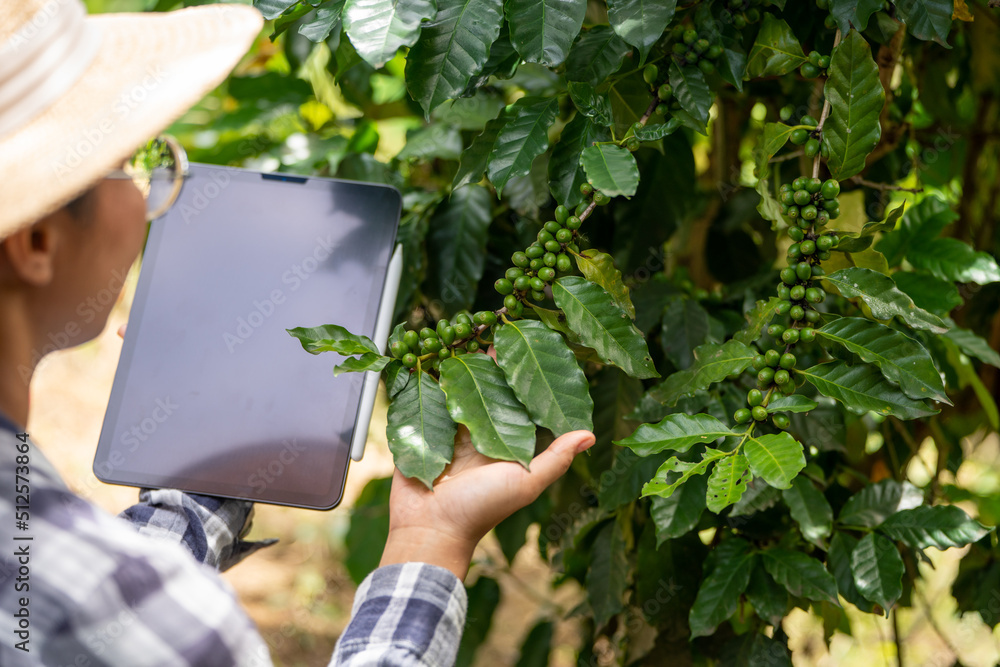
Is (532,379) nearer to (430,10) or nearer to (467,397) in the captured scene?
(467,397)

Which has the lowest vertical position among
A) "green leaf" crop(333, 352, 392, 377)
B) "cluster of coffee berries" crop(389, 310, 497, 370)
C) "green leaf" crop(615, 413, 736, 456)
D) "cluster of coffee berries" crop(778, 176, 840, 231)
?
"green leaf" crop(615, 413, 736, 456)

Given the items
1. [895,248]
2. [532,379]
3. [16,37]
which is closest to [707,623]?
[532,379]

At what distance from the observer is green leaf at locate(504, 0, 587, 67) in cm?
70

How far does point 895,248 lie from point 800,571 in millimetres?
465

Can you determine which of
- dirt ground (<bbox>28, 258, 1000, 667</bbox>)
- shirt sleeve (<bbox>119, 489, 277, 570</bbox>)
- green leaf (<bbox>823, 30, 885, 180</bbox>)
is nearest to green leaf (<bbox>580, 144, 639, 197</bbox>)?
green leaf (<bbox>823, 30, 885, 180</bbox>)

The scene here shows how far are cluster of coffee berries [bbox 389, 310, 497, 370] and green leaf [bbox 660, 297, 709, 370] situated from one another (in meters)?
→ 0.32

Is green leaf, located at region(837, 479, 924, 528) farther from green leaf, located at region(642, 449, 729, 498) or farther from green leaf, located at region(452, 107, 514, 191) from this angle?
green leaf, located at region(452, 107, 514, 191)

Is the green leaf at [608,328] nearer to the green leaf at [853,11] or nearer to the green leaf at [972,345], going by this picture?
the green leaf at [853,11]

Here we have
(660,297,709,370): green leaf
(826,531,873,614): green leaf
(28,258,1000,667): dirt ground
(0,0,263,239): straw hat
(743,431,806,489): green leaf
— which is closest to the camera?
(0,0,263,239): straw hat

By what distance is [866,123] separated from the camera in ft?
2.32

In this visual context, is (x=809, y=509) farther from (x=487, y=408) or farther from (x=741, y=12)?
(x=741, y=12)

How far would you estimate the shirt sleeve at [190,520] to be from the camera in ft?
2.95

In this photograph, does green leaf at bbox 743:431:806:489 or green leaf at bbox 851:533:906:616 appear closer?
green leaf at bbox 743:431:806:489

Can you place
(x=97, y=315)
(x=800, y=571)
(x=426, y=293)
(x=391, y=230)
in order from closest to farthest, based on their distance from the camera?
(x=97, y=315)
(x=800, y=571)
(x=391, y=230)
(x=426, y=293)
